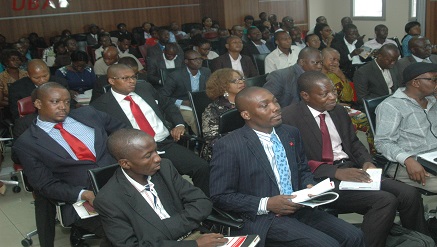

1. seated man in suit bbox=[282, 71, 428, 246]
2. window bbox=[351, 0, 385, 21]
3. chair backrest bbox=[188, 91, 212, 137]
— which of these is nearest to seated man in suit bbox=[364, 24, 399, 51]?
window bbox=[351, 0, 385, 21]

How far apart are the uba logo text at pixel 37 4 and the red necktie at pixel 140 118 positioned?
382 inches

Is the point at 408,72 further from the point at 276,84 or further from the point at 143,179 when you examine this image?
the point at 143,179

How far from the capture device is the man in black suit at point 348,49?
768 cm

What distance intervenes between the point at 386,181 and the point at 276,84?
174 centimetres

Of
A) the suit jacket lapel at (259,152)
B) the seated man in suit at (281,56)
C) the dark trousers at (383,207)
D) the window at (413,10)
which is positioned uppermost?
the window at (413,10)

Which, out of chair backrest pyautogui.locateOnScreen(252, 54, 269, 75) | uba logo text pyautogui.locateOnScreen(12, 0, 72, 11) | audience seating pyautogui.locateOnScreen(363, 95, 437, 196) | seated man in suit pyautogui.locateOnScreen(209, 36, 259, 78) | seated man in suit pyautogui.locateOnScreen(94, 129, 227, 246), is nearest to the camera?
seated man in suit pyautogui.locateOnScreen(94, 129, 227, 246)

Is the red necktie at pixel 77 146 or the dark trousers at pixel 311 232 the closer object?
the dark trousers at pixel 311 232

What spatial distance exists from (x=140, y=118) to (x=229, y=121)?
2.99 feet

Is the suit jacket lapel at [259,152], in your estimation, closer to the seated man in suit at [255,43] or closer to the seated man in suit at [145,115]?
the seated man in suit at [145,115]

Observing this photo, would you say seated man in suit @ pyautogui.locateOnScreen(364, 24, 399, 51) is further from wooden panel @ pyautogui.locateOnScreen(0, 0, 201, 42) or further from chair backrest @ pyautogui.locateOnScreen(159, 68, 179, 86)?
wooden panel @ pyautogui.locateOnScreen(0, 0, 201, 42)

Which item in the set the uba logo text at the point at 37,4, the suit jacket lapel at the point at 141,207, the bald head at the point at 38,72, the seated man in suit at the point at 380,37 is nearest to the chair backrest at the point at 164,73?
the bald head at the point at 38,72

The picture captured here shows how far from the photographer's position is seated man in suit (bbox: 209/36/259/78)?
21.8 feet

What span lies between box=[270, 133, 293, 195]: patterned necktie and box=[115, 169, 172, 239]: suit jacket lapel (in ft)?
2.43

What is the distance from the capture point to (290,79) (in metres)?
4.77
